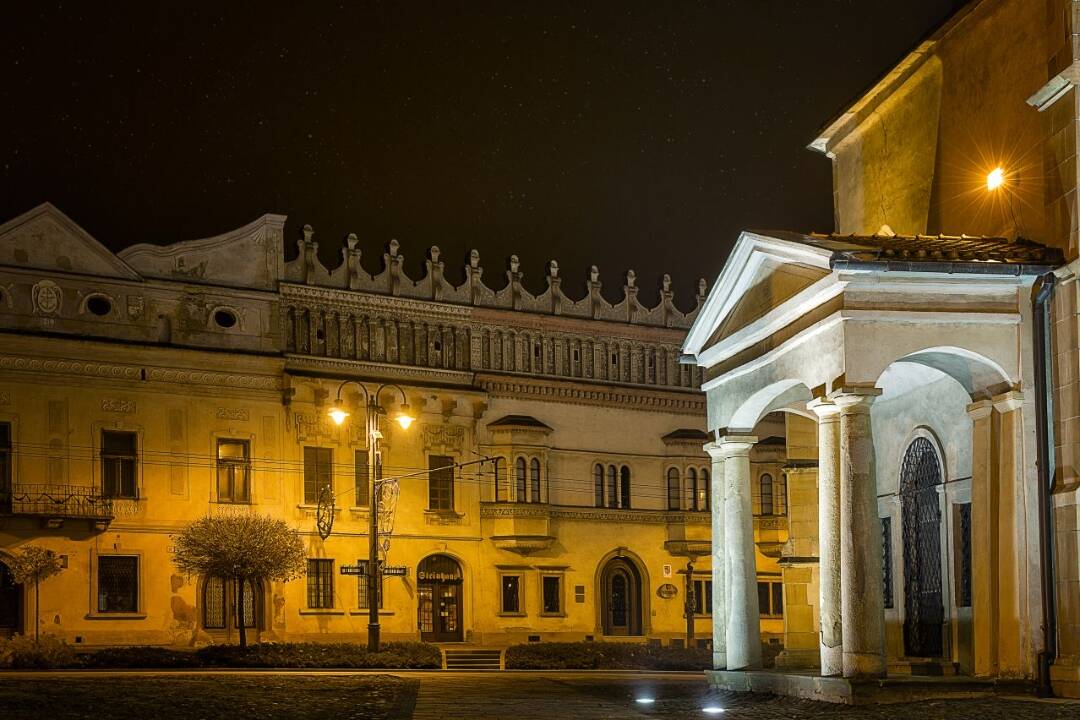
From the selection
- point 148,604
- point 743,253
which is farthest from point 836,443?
point 148,604

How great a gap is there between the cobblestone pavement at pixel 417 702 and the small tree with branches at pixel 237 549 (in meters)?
17.6

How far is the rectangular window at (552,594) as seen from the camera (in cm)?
5681

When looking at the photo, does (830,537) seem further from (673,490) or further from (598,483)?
(673,490)

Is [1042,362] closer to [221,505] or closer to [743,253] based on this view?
[743,253]

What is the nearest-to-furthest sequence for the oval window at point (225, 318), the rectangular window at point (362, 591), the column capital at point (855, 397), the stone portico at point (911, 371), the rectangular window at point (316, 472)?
the stone portico at point (911, 371), the column capital at point (855, 397), the oval window at point (225, 318), the rectangular window at point (316, 472), the rectangular window at point (362, 591)

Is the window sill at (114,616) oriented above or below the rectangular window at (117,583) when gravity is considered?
below

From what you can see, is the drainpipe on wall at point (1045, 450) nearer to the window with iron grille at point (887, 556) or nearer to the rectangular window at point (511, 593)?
the window with iron grille at point (887, 556)

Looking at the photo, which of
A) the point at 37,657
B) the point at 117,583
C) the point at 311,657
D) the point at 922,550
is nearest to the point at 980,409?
the point at 922,550

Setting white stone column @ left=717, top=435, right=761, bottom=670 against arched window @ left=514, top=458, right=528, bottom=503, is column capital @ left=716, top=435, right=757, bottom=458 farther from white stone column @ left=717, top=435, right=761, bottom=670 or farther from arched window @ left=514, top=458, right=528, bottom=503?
arched window @ left=514, top=458, right=528, bottom=503

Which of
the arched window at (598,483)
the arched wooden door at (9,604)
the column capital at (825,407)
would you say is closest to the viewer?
the column capital at (825,407)

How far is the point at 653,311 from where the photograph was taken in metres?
60.8

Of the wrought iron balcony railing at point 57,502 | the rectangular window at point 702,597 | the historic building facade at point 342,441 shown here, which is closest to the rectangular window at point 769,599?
the historic building facade at point 342,441

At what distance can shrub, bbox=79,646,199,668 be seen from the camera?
122 feet

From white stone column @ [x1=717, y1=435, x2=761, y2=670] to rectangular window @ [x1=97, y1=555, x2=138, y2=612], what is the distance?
29.0 meters
